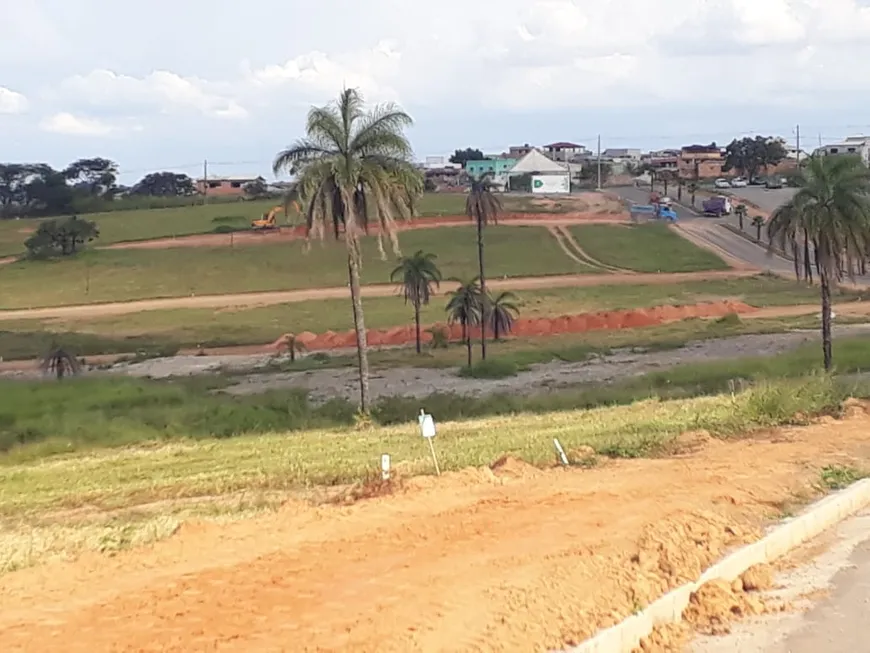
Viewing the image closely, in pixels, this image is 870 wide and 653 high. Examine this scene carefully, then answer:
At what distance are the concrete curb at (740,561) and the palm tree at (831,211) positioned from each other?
19284 mm

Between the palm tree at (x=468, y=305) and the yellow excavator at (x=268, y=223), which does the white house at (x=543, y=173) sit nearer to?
the yellow excavator at (x=268, y=223)

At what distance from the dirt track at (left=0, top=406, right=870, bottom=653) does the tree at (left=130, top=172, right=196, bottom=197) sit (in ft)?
563

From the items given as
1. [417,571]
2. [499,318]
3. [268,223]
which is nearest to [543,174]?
[268,223]

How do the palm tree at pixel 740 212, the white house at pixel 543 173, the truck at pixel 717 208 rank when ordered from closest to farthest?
the palm tree at pixel 740 212 < the truck at pixel 717 208 < the white house at pixel 543 173

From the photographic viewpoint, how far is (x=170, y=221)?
116 metres

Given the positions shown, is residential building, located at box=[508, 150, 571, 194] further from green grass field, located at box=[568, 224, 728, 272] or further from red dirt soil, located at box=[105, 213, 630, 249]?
green grass field, located at box=[568, 224, 728, 272]

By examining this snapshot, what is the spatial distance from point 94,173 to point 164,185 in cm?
1476

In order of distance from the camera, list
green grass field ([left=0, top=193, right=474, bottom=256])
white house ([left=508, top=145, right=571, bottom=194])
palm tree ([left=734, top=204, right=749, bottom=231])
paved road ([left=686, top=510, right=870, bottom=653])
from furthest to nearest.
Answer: white house ([left=508, top=145, right=571, bottom=194]) → green grass field ([left=0, top=193, right=474, bottom=256]) → palm tree ([left=734, top=204, right=749, bottom=231]) → paved road ([left=686, top=510, right=870, bottom=653])

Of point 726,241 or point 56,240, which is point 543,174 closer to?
point 726,241

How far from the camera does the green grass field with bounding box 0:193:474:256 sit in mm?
106062

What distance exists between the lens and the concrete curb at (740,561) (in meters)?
8.66

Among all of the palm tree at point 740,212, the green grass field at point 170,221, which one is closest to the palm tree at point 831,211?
the palm tree at point 740,212

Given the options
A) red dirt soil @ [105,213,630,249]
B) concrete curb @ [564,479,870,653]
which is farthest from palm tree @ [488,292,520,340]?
concrete curb @ [564,479,870,653]

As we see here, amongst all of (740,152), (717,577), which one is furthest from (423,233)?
(717,577)
